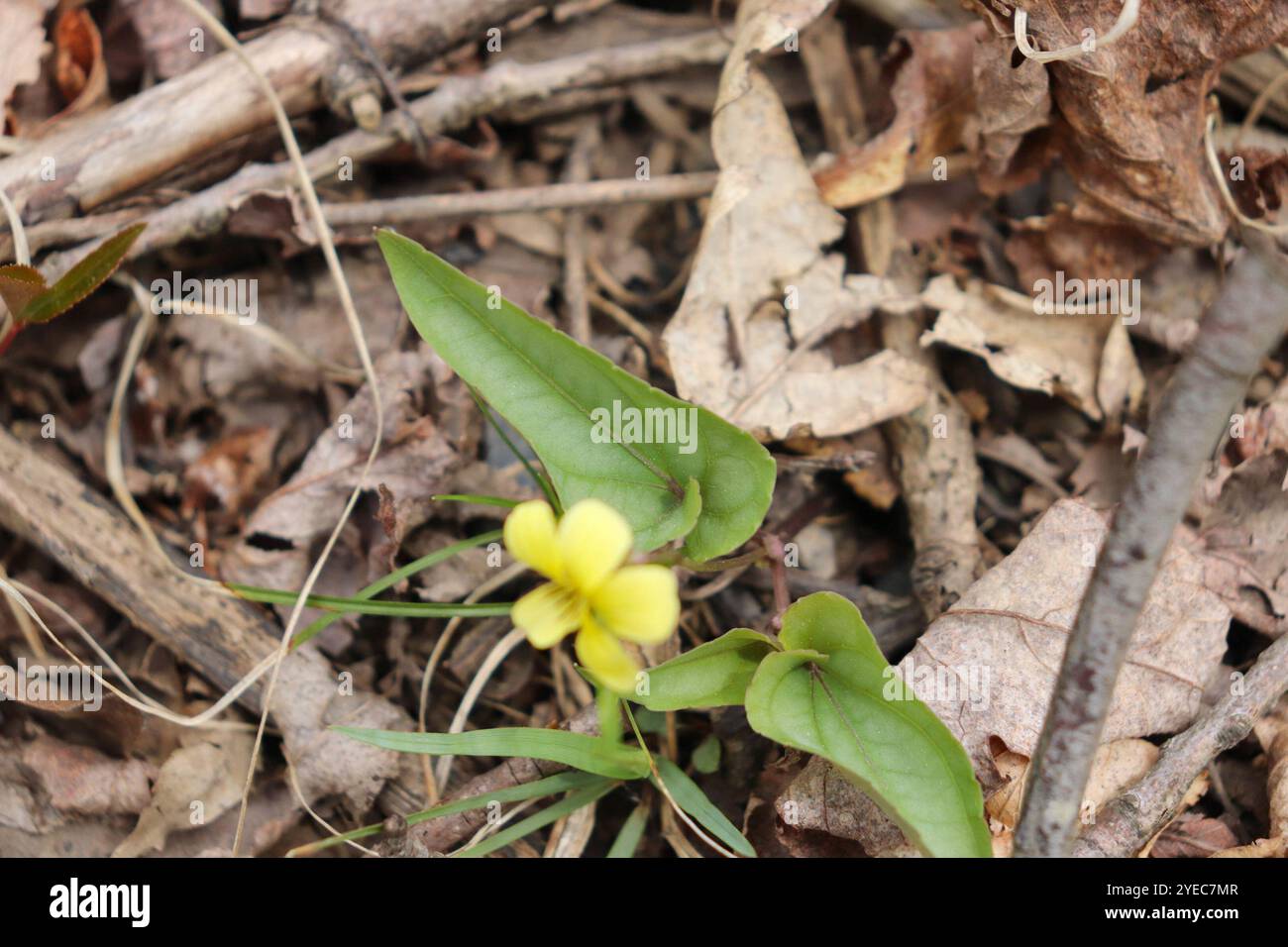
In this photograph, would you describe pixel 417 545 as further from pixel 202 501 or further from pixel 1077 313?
pixel 1077 313

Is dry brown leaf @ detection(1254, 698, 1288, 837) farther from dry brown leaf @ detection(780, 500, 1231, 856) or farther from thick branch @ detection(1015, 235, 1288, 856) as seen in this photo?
thick branch @ detection(1015, 235, 1288, 856)

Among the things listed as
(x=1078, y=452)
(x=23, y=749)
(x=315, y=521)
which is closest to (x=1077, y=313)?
(x=1078, y=452)

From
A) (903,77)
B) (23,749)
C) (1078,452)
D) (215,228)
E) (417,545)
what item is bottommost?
(23,749)

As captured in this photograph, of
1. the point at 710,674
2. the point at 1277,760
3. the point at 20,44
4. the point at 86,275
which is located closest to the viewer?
the point at 710,674

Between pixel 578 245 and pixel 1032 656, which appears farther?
pixel 578 245

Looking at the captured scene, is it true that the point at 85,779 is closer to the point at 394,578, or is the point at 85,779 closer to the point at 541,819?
the point at 394,578

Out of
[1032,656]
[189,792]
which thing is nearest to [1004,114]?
[1032,656]

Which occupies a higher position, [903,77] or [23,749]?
[903,77]
